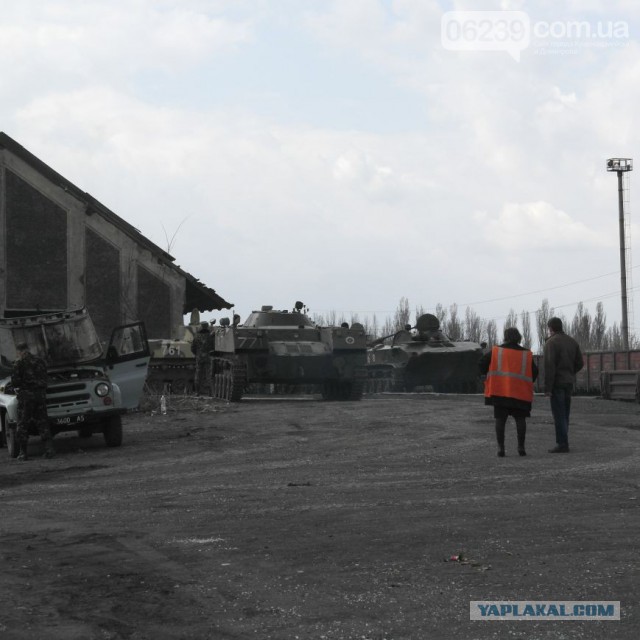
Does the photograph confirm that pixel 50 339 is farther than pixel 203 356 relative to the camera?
No

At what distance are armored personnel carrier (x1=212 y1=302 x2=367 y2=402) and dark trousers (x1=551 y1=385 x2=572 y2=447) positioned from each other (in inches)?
588

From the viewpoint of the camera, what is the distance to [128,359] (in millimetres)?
18516

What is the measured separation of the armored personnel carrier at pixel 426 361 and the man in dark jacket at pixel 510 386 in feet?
72.3

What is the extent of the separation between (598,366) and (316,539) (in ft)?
91.0

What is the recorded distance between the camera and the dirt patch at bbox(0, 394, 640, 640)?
19.9 ft

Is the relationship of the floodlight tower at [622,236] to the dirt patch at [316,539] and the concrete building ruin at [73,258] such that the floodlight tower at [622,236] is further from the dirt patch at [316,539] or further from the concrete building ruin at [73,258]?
the dirt patch at [316,539]

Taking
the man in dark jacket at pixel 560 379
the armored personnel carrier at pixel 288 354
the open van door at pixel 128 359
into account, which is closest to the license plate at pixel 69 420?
the open van door at pixel 128 359

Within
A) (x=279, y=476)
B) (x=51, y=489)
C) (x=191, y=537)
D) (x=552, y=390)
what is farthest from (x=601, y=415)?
(x=191, y=537)

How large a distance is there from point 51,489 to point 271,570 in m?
6.01

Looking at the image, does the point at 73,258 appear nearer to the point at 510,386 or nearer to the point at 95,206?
the point at 95,206

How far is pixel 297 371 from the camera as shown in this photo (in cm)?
3008

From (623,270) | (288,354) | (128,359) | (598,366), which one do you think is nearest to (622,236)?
(623,270)

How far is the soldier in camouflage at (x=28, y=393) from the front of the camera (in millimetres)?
16688

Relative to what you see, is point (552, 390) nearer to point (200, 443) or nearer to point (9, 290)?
point (200, 443)
